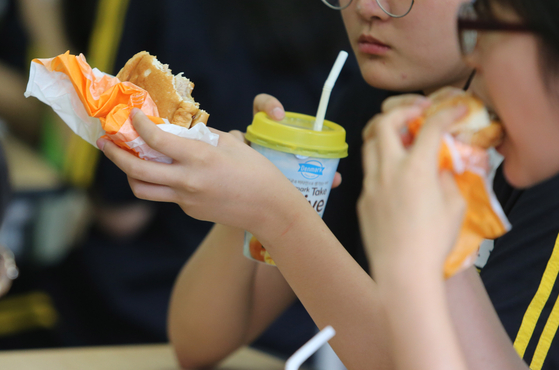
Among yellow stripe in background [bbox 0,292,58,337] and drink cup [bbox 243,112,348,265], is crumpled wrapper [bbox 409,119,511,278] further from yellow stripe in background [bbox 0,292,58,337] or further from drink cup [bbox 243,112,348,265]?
yellow stripe in background [bbox 0,292,58,337]

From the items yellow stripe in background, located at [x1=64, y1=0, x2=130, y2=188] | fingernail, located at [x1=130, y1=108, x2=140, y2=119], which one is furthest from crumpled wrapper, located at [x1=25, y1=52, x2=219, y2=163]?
yellow stripe in background, located at [x1=64, y1=0, x2=130, y2=188]

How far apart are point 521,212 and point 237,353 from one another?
2.31 feet

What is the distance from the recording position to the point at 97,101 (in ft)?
2.37

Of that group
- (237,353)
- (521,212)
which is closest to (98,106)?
(521,212)

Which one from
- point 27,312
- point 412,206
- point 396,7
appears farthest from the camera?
point 27,312

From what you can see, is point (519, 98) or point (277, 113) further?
point (277, 113)

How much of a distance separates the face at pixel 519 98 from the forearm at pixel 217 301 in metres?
0.58

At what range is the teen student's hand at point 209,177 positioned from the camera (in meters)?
0.71

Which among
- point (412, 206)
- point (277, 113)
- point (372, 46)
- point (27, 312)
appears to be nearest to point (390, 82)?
point (372, 46)

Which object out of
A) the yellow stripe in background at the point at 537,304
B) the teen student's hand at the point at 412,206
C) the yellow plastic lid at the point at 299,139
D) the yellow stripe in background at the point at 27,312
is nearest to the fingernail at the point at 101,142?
the yellow plastic lid at the point at 299,139

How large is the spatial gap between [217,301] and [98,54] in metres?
0.93

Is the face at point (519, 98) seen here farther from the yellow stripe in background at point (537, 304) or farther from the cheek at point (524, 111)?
the yellow stripe in background at point (537, 304)

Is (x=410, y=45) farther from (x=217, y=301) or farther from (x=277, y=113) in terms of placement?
(x=217, y=301)

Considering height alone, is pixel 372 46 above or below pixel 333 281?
above
